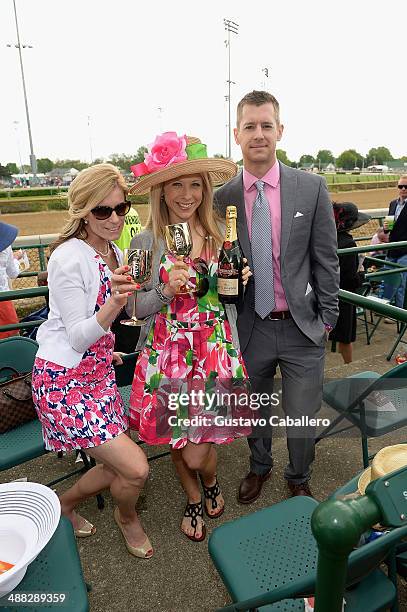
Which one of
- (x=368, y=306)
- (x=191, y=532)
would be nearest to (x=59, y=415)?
(x=191, y=532)

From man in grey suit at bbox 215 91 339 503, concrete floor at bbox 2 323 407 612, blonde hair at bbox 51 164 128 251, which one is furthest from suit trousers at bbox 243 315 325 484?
blonde hair at bbox 51 164 128 251

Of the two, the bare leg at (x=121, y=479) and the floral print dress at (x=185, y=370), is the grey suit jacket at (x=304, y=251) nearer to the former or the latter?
the floral print dress at (x=185, y=370)

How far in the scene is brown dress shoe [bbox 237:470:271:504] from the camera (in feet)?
8.57

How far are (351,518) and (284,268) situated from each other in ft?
6.04

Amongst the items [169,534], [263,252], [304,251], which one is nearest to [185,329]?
[263,252]

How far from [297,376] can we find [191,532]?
988mm

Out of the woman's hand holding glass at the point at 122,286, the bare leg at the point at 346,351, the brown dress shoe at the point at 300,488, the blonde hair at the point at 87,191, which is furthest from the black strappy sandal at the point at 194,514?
the bare leg at the point at 346,351

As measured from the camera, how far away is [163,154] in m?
2.28

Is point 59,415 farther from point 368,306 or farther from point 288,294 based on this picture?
point 368,306

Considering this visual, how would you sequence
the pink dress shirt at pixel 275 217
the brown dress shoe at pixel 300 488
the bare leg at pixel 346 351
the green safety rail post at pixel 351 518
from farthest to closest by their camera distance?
the bare leg at pixel 346 351 → the brown dress shoe at pixel 300 488 → the pink dress shirt at pixel 275 217 → the green safety rail post at pixel 351 518

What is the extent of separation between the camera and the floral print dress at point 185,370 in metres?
2.31

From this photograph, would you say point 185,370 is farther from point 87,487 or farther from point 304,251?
point 304,251

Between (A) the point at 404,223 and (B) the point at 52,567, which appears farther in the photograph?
(A) the point at 404,223

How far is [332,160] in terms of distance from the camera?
13350cm
